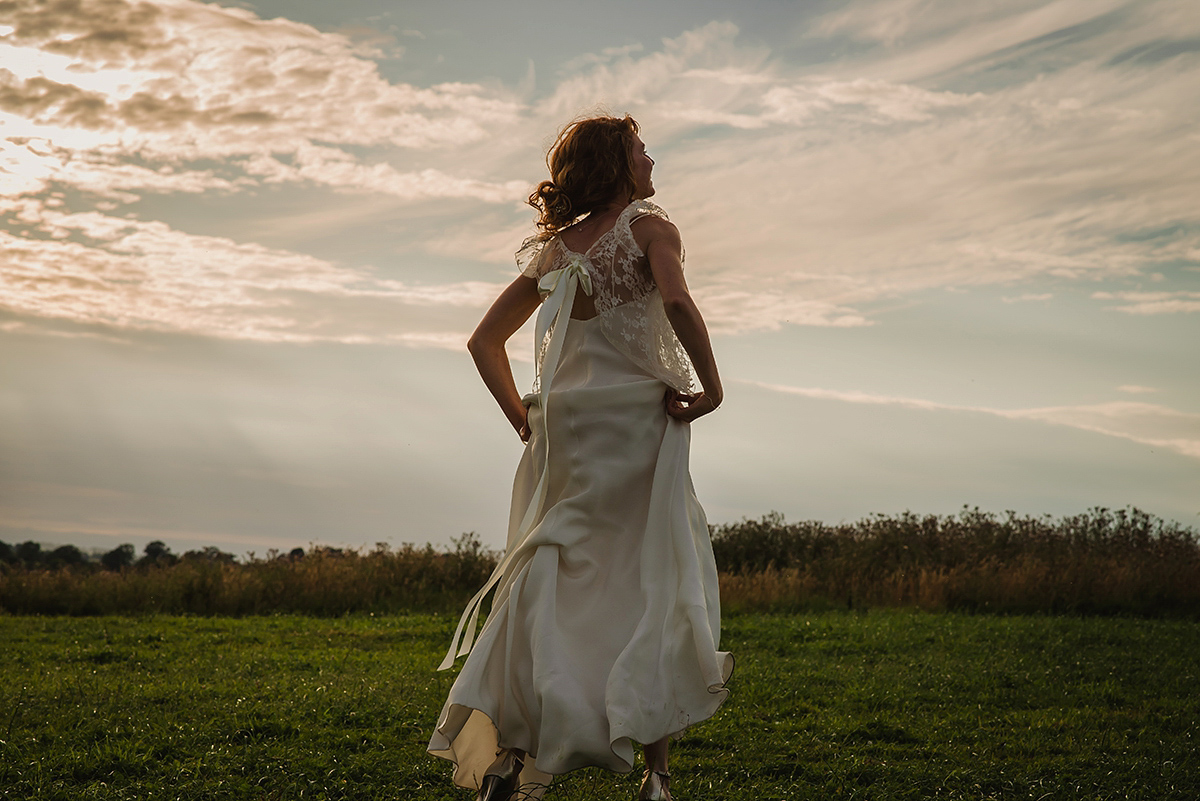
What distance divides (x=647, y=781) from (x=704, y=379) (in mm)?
1824

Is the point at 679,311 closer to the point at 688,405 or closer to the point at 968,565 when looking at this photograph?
the point at 688,405

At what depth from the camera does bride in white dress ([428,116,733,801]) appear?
12.8 ft

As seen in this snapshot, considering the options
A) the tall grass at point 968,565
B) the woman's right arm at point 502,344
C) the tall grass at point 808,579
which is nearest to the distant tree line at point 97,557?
the tall grass at point 808,579

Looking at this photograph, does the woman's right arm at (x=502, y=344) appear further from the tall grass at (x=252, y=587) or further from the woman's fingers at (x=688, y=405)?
the tall grass at (x=252, y=587)

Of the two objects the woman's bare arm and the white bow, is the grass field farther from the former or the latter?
the woman's bare arm

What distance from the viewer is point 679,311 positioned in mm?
4117

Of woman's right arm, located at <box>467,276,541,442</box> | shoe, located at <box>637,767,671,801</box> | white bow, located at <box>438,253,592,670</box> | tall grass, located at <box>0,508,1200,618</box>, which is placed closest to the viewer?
shoe, located at <box>637,767,671,801</box>

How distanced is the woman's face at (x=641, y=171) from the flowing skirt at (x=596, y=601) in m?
0.70

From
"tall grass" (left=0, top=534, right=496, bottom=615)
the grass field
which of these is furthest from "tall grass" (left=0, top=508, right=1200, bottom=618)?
the grass field

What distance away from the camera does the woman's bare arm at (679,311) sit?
413 centimetres

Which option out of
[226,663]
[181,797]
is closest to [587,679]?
[181,797]

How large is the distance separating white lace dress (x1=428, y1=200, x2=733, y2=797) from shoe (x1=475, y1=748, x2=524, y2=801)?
152 millimetres

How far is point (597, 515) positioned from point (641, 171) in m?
1.71

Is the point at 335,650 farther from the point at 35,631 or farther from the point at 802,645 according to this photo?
the point at 802,645
